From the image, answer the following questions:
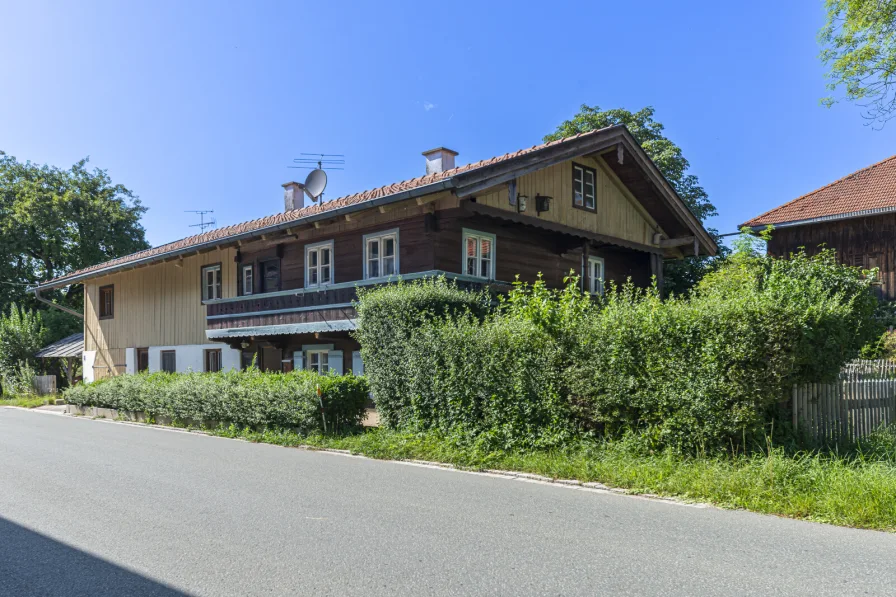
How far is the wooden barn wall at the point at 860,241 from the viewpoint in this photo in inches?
944

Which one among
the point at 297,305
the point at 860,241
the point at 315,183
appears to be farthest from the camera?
the point at 860,241

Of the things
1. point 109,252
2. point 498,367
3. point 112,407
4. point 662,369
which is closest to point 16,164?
point 109,252

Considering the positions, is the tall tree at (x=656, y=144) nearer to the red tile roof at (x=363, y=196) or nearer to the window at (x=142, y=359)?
the red tile roof at (x=363, y=196)

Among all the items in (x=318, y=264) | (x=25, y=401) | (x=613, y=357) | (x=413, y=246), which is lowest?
(x=25, y=401)

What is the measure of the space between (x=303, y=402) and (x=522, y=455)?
15.7 feet

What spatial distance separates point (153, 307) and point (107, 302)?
15.3 ft

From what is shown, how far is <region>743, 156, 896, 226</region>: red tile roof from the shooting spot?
24.5m

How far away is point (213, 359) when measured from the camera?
24094mm

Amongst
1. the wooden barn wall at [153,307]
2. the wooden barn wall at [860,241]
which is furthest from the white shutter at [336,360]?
the wooden barn wall at [860,241]

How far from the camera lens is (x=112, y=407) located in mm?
19312

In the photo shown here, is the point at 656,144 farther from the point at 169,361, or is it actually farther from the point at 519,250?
the point at 169,361

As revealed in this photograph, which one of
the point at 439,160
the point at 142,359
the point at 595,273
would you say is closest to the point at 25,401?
the point at 142,359

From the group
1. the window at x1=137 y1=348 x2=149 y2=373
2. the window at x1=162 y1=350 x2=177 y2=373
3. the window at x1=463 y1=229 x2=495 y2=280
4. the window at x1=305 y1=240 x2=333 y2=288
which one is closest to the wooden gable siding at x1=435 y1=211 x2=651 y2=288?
the window at x1=463 y1=229 x2=495 y2=280

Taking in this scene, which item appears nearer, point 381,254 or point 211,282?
point 381,254
